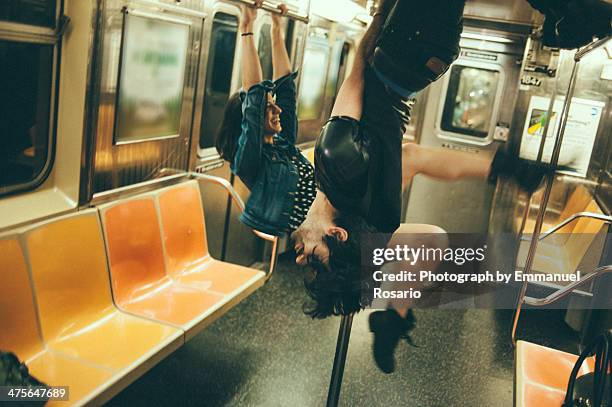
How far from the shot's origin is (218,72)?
4238 mm

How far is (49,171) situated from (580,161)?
14.1ft

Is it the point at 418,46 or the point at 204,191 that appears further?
the point at 204,191

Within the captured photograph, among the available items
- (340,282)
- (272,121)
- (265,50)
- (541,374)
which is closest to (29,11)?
(272,121)

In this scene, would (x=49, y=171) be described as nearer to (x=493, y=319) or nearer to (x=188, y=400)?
(x=188, y=400)

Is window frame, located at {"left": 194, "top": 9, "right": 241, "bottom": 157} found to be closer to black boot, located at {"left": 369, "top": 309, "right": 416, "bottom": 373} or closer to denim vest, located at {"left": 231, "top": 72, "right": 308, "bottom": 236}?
denim vest, located at {"left": 231, "top": 72, "right": 308, "bottom": 236}

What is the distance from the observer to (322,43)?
5777mm

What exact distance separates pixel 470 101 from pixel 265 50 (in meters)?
2.58

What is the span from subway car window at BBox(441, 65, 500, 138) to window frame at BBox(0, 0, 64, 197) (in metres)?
4.32

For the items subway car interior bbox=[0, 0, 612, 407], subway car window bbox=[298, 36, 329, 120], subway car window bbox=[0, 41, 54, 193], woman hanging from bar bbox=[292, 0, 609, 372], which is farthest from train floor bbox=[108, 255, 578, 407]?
woman hanging from bar bbox=[292, 0, 609, 372]

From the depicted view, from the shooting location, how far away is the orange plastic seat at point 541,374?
258 centimetres

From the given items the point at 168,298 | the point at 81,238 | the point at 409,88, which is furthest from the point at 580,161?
the point at 409,88

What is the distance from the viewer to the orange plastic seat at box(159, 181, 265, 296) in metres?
3.57

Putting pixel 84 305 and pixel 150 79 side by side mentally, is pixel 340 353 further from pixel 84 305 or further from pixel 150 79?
pixel 150 79

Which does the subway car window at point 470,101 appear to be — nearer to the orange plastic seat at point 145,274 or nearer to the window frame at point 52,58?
the orange plastic seat at point 145,274
